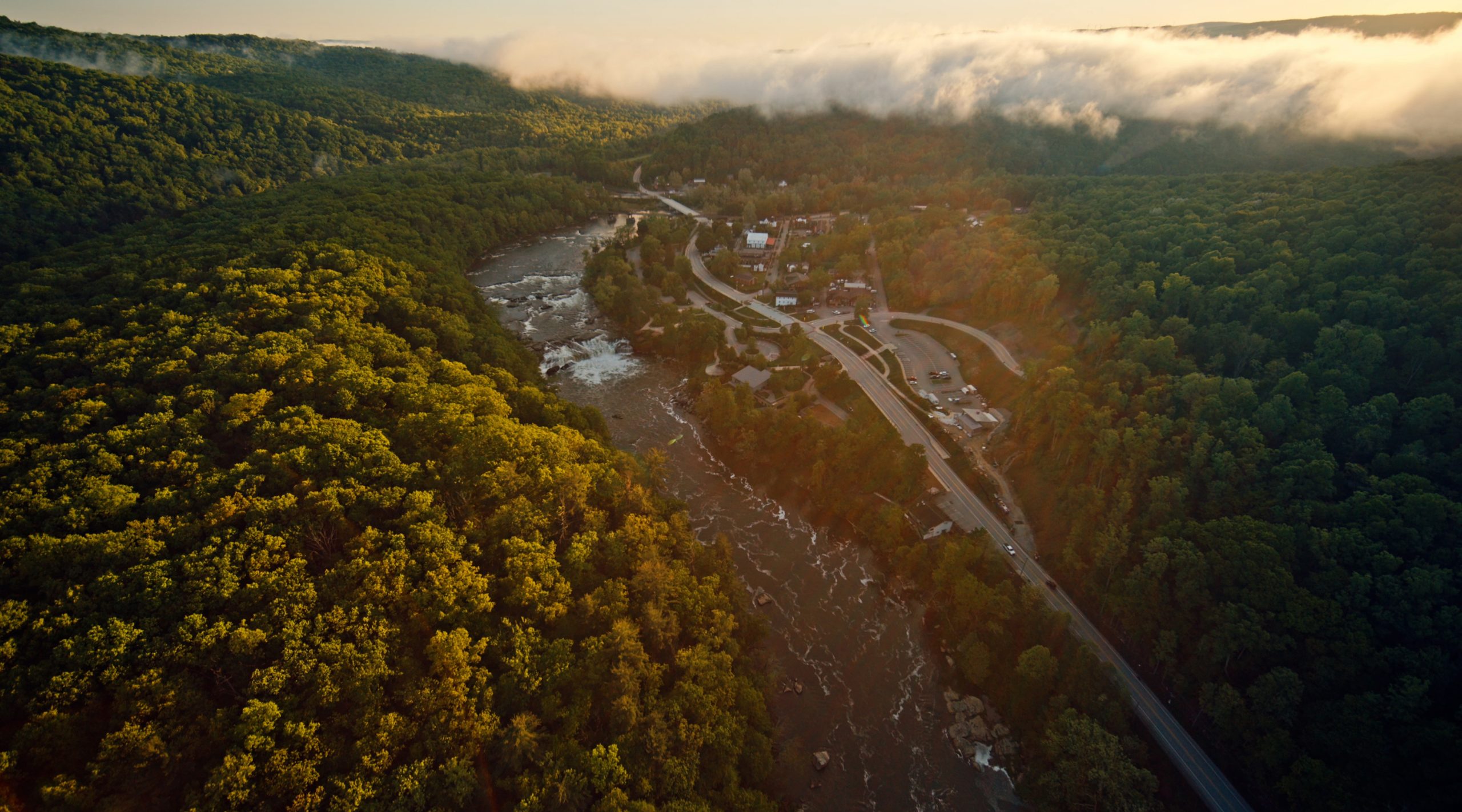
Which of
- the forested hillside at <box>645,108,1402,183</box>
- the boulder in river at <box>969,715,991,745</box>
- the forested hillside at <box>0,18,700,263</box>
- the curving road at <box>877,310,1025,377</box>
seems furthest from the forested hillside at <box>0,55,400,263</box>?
the boulder in river at <box>969,715,991,745</box>

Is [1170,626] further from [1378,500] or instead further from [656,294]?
[656,294]

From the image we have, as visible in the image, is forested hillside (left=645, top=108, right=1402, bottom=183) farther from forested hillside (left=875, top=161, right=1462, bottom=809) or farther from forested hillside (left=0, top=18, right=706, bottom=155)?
forested hillside (left=875, top=161, right=1462, bottom=809)

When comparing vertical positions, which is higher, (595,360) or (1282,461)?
(1282,461)

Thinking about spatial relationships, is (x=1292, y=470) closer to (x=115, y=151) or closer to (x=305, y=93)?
(x=115, y=151)

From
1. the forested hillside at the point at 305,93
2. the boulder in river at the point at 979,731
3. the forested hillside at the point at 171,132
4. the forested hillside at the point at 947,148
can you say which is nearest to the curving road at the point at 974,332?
the boulder in river at the point at 979,731

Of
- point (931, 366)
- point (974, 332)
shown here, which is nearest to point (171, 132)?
point (931, 366)

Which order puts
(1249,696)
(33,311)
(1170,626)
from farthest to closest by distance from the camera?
1. (33,311)
2. (1170,626)
3. (1249,696)

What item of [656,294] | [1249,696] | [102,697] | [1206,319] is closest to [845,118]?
[656,294]
